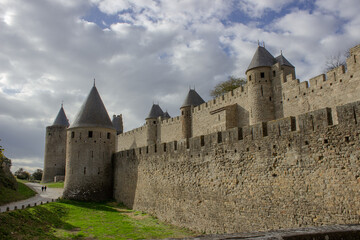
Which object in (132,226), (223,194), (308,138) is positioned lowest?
(132,226)

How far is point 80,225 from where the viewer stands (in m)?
16.3

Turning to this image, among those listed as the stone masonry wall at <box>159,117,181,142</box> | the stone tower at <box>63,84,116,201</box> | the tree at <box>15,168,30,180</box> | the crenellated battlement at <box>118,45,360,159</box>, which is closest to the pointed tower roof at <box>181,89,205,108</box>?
the crenellated battlement at <box>118,45,360,159</box>

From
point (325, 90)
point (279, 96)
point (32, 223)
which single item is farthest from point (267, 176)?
point (279, 96)

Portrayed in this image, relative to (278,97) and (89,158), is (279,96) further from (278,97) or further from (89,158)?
(89,158)

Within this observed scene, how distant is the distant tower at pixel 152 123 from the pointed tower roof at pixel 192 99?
7997 millimetres

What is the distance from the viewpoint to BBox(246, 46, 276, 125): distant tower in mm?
26219

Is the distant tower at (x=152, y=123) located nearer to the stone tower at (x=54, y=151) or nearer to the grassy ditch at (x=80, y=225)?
the stone tower at (x=54, y=151)

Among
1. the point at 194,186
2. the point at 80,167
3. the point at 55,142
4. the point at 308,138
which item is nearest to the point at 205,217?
the point at 194,186

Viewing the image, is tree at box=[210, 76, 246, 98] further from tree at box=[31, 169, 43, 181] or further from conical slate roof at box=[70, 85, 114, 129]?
tree at box=[31, 169, 43, 181]

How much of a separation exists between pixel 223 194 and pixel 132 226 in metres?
5.65

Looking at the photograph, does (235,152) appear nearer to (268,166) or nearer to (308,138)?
(268,166)

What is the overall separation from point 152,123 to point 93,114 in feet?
59.2

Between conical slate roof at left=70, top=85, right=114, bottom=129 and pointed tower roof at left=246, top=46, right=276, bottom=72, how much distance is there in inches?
525

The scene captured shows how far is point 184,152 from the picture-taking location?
15812 mm
